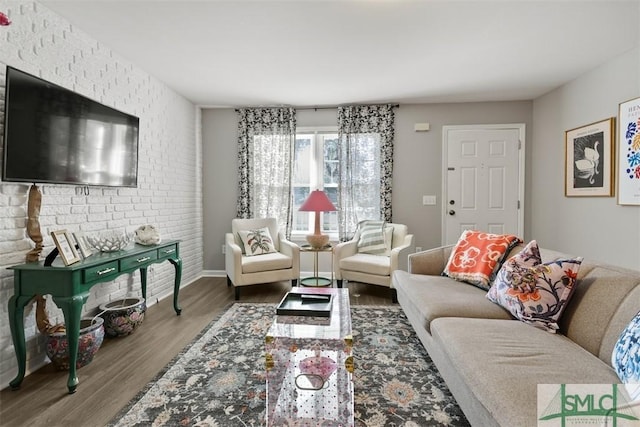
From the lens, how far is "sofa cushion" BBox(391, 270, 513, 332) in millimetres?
1849

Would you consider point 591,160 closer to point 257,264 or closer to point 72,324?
point 257,264

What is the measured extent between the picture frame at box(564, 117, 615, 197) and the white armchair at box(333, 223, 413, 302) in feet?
6.21

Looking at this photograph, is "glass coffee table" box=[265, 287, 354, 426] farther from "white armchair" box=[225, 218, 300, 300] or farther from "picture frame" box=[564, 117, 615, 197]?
"picture frame" box=[564, 117, 615, 197]

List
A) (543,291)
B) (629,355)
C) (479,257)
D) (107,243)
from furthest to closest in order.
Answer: (479,257)
(107,243)
(543,291)
(629,355)

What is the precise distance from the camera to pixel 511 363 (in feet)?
4.02

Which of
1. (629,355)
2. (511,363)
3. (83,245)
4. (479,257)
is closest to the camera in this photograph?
(629,355)

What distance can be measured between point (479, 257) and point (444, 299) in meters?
0.62

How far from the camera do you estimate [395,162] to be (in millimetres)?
4344

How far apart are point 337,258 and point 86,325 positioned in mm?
2354

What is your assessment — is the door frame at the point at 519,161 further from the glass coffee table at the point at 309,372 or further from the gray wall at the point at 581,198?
the glass coffee table at the point at 309,372

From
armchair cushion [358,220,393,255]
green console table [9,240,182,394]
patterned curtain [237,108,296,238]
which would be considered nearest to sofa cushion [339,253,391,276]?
armchair cushion [358,220,393,255]

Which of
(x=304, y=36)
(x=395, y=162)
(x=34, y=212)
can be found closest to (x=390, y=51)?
(x=304, y=36)

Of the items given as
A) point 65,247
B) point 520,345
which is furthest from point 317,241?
point 520,345

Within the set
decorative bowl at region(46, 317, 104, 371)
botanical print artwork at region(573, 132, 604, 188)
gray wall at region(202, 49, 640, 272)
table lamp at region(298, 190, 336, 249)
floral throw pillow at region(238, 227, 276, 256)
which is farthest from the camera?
floral throw pillow at region(238, 227, 276, 256)
